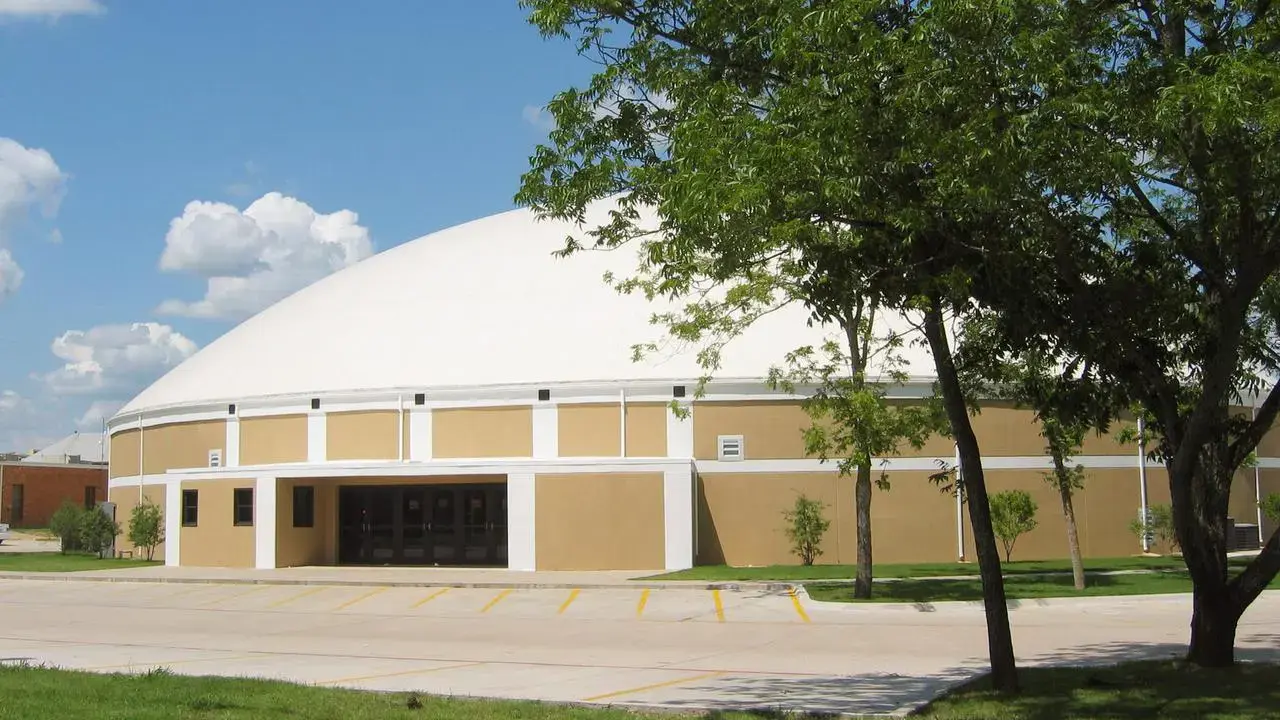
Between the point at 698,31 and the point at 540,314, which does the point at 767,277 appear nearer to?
the point at 698,31

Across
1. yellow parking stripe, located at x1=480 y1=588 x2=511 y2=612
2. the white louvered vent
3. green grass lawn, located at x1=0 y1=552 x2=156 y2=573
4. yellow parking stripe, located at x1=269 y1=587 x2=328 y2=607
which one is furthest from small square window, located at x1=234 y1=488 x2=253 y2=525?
the white louvered vent

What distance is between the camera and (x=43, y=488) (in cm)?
7675

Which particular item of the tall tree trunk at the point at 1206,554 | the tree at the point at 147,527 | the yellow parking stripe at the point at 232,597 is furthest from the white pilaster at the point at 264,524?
the tall tree trunk at the point at 1206,554

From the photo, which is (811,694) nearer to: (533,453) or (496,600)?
(496,600)

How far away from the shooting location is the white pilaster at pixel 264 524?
36719 mm

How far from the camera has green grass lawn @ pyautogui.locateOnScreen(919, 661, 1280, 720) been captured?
10977 millimetres

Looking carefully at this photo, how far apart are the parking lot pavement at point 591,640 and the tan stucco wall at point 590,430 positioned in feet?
23.3

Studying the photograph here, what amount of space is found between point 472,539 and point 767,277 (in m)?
17.9

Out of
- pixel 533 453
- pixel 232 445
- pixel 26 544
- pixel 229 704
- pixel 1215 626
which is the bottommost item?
pixel 26 544

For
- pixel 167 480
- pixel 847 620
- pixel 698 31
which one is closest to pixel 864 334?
pixel 847 620

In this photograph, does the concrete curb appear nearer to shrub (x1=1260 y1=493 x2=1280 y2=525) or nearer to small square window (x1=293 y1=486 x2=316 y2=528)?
small square window (x1=293 y1=486 x2=316 y2=528)

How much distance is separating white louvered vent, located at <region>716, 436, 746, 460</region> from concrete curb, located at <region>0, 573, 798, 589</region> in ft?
22.4

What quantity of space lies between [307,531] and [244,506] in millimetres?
1997

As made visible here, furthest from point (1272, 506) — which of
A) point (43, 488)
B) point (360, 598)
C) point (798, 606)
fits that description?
point (43, 488)
